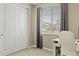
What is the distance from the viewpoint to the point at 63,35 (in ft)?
7.71

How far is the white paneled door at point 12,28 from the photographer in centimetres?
307

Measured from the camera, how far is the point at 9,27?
10.8ft

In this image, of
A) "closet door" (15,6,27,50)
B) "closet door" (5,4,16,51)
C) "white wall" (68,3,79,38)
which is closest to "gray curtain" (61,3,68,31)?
"white wall" (68,3,79,38)

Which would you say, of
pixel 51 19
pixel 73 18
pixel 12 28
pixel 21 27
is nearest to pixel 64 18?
pixel 73 18

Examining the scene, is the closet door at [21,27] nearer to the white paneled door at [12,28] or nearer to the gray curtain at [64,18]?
the white paneled door at [12,28]

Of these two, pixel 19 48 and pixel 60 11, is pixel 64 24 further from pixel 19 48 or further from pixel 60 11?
pixel 19 48

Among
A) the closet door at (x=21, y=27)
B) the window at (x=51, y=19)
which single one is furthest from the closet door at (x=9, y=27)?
the window at (x=51, y=19)

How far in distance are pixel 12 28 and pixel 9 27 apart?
0.40ft

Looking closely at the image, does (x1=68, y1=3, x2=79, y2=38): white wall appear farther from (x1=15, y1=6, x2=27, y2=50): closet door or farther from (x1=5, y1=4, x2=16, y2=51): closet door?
(x1=5, y1=4, x2=16, y2=51): closet door

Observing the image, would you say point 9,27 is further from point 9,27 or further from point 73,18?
point 73,18

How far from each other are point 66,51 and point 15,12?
1.87m

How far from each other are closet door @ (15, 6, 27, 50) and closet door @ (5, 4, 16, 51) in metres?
0.15

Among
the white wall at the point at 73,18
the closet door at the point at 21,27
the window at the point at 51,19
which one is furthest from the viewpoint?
the closet door at the point at 21,27

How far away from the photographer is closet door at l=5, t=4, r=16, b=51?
125 inches
